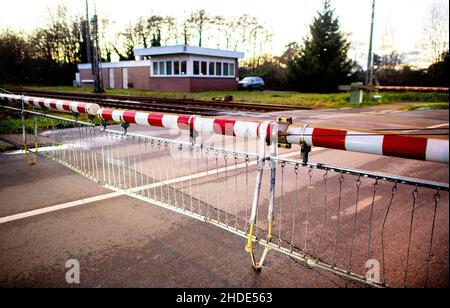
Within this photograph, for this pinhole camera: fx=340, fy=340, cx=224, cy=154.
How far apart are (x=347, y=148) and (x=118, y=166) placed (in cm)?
498

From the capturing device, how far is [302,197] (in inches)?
199

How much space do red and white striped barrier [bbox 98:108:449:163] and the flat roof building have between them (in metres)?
33.7

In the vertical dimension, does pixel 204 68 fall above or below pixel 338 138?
above

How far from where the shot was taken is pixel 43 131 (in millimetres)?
10125

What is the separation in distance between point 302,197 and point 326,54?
Answer: 31370mm

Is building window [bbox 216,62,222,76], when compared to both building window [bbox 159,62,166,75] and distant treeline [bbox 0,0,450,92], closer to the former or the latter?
building window [bbox 159,62,166,75]

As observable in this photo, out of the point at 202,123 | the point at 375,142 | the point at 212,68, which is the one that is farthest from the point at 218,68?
the point at 375,142

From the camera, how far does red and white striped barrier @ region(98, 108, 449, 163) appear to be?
213 centimetres

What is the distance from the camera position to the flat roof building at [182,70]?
121 feet

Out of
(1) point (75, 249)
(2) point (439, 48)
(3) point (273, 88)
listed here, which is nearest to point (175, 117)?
(1) point (75, 249)

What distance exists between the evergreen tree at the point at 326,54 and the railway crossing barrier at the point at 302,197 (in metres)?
28.4

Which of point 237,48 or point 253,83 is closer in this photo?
point 253,83

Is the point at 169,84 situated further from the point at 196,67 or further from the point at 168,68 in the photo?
the point at 196,67
